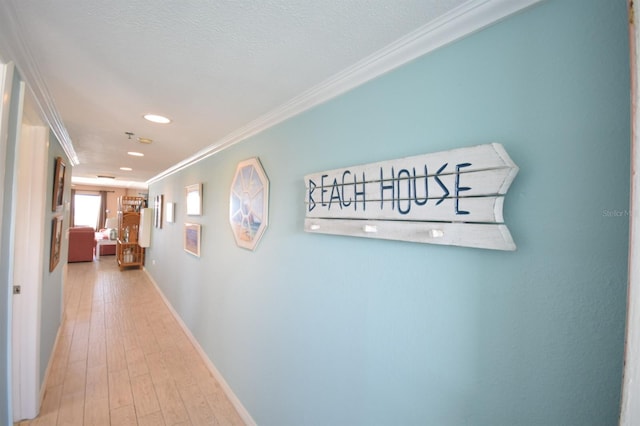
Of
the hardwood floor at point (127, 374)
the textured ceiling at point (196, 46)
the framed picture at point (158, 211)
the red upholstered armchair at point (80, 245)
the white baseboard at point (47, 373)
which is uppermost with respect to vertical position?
the textured ceiling at point (196, 46)

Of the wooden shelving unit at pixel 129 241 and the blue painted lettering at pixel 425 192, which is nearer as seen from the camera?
the blue painted lettering at pixel 425 192

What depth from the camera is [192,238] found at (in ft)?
10.1

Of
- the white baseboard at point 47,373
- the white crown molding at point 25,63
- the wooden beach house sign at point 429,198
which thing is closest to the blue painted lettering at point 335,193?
the wooden beach house sign at point 429,198

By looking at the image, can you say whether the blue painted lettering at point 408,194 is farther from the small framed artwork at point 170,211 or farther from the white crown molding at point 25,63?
the small framed artwork at point 170,211

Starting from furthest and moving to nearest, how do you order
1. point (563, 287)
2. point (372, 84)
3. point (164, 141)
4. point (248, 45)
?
1. point (164, 141)
2. point (372, 84)
3. point (248, 45)
4. point (563, 287)

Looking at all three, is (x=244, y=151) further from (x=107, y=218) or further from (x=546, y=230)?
(x=107, y=218)

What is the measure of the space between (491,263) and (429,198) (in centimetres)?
26

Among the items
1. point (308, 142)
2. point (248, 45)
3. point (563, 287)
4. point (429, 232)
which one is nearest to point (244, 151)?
point (308, 142)

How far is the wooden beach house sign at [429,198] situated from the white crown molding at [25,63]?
1.25 meters

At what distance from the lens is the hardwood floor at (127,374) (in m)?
1.94

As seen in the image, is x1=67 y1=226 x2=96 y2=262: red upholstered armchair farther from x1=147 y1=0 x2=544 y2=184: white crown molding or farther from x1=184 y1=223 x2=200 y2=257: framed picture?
x1=147 y1=0 x2=544 y2=184: white crown molding

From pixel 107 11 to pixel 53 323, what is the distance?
3.06 meters

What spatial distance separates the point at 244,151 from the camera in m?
2.13

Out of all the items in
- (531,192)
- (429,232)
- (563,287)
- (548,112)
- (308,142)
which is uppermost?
(308,142)
